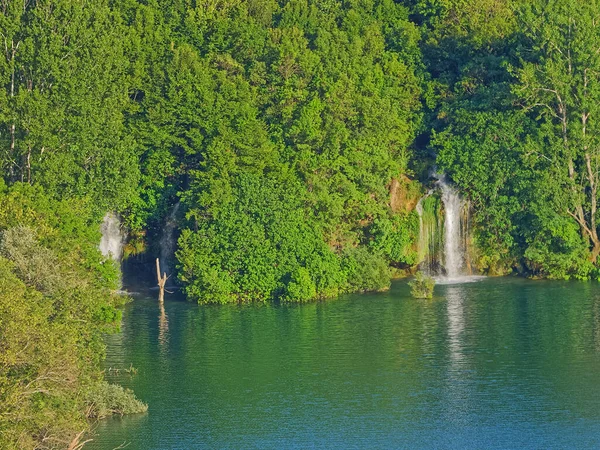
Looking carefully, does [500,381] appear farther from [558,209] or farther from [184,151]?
[184,151]

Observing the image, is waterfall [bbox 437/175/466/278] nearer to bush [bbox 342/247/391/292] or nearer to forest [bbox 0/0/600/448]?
forest [bbox 0/0/600/448]

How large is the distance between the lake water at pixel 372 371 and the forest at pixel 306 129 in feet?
10.7

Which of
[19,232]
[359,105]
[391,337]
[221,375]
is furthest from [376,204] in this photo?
[19,232]

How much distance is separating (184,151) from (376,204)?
12132 millimetres

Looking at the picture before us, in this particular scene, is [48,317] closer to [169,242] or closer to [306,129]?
[169,242]

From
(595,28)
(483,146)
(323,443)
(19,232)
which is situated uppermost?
(595,28)

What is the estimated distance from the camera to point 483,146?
101 metres

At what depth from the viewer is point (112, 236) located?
101 m

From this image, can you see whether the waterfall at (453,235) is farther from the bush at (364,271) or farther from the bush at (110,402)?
the bush at (110,402)

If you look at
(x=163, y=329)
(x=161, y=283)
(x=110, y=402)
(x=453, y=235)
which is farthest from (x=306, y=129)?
(x=110, y=402)

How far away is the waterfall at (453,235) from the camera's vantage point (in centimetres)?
10169

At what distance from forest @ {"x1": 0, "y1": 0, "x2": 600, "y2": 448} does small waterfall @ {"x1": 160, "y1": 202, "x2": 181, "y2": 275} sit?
471mm

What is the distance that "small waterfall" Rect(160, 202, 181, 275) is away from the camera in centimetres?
9956

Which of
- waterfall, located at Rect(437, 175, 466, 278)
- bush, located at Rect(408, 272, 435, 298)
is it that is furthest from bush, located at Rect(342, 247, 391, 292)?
waterfall, located at Rect(437, 175, 466, 278)
